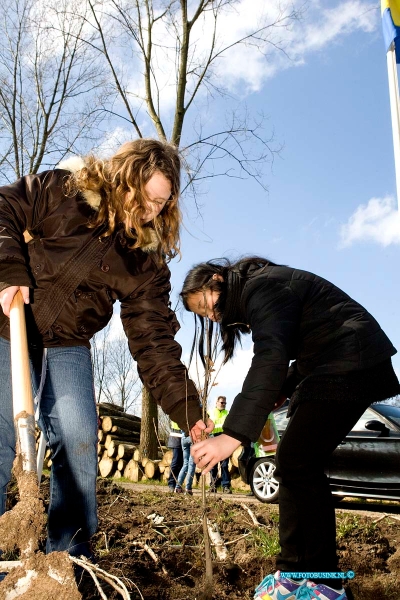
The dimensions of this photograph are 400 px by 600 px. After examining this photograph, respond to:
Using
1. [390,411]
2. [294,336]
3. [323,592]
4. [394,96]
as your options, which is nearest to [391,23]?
[394,96]

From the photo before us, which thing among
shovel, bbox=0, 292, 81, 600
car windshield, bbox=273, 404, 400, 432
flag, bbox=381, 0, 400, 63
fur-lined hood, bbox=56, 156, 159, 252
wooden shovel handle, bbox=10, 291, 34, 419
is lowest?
car windshield, bbox=273, 404, 400, 432

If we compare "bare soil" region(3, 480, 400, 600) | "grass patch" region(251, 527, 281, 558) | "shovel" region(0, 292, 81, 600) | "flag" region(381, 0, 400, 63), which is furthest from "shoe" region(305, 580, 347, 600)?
"flag" region(381, 0, 400, 63)

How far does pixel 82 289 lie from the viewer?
2.32m

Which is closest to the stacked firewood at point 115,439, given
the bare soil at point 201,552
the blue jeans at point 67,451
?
the bare soil at point 201,552

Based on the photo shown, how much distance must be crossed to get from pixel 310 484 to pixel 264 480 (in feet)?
16.8

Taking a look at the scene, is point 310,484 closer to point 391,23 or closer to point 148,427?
point 391,23

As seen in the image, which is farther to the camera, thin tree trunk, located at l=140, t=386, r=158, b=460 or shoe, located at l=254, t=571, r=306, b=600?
thin tree trunk, located at l=140, t=386, r=158, b=460

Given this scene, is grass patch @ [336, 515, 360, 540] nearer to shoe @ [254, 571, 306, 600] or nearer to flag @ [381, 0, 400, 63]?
shoe @ [254, 571, 306, 600]

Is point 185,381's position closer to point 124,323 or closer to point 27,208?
point 124,323

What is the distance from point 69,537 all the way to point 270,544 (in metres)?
1.55

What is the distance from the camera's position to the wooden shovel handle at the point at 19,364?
1735 mm

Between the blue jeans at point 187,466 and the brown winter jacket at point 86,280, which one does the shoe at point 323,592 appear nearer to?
the brown winter jacket at point 86,280

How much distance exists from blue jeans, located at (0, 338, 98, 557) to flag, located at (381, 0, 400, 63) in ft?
14.6

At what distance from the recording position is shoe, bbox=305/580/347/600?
2.30 meters
